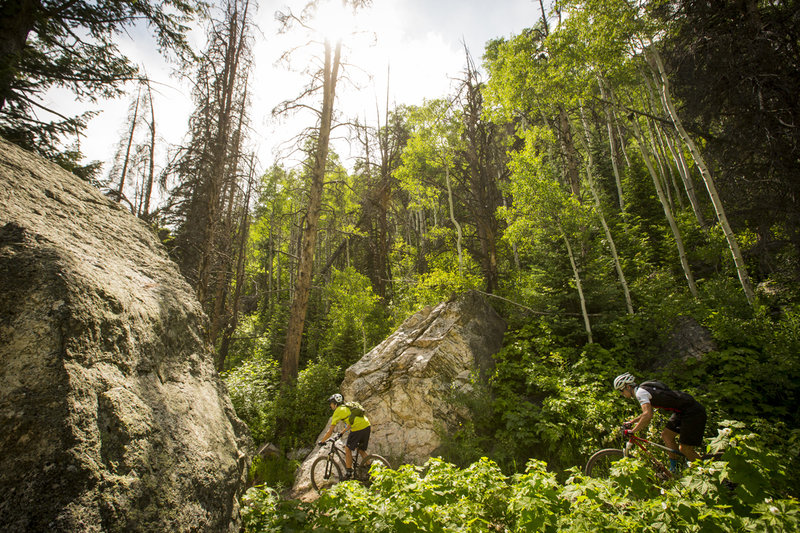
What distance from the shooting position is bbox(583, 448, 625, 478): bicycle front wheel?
5.32 meters

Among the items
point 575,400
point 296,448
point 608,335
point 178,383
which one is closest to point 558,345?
point 608,335

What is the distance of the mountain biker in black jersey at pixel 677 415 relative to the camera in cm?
471

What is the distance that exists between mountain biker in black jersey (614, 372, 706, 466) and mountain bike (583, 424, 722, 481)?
13cm

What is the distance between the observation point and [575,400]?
262 inches

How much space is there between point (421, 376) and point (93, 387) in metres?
6.70

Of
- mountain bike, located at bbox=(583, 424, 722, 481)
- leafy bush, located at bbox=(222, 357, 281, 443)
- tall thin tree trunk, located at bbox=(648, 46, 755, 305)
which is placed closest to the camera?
mountain bike, located at bbox=(583, 424, 722, 481)

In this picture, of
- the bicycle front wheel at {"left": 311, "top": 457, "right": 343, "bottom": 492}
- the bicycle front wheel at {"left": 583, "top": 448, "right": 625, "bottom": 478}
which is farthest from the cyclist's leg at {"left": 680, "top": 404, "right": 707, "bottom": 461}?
the bicycle front wheel at {"left": 311, "top": 457, "right": 343, "bottom": 492}

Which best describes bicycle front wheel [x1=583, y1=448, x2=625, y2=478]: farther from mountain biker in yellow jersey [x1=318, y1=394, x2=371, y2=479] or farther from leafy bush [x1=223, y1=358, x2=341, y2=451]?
leafy bush [x1=223, y1=358, x2=341, y2=451]

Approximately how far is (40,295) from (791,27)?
1299 centimetres

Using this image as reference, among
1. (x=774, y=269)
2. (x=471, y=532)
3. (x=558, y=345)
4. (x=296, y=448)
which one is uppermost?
(x=774, y=269)

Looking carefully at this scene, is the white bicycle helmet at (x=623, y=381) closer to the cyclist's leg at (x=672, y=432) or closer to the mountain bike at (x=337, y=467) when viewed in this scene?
the cyclist's leg at (x=672, y=432)

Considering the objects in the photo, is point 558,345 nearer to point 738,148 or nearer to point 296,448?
point 738,148

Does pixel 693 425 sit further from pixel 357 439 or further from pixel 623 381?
pixel 357 439

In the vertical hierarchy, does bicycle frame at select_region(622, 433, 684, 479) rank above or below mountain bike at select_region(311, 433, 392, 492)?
above
